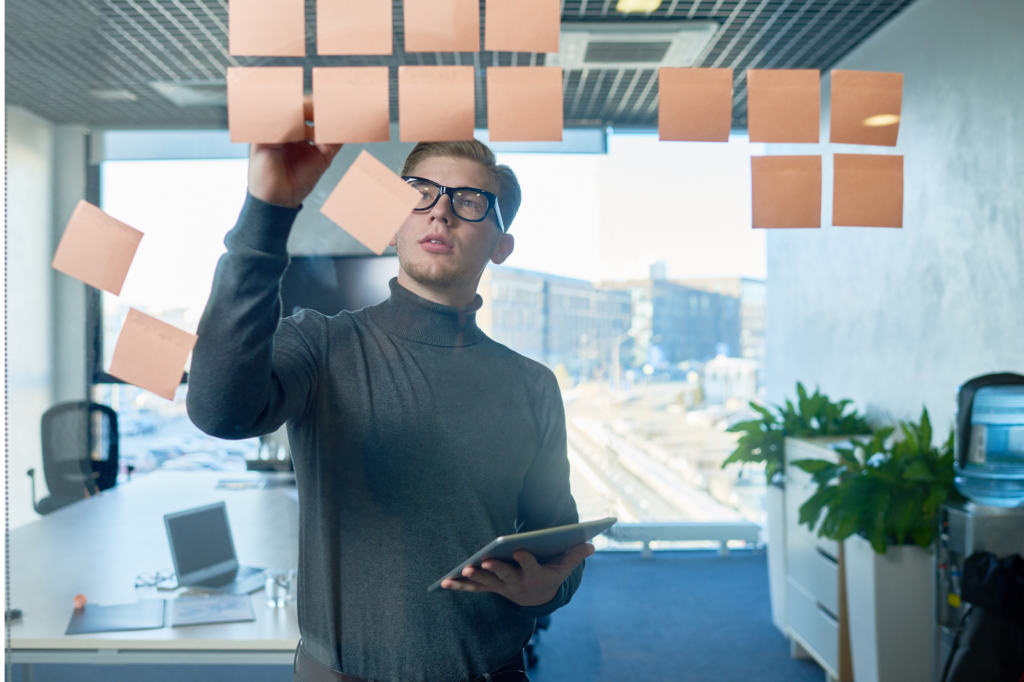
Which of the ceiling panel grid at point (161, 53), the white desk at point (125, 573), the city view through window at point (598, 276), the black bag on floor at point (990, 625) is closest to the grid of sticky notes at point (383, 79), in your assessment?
the city view through window at point (598, 276)

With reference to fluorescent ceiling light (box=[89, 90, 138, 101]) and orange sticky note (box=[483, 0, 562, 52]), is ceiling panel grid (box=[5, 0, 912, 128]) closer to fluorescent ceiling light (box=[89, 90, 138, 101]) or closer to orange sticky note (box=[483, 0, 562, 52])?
fluorescent ceiling light (box=[89, 90, 138, 101])

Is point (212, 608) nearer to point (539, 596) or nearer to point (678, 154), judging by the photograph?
point (539, 596)

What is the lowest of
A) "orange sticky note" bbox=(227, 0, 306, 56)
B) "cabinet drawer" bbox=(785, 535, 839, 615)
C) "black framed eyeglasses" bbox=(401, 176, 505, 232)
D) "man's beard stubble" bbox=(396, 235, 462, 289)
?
"cabinet drawer" bbox=(785, 535, 839, 615)

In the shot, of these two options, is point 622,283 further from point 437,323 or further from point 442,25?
point 442,25

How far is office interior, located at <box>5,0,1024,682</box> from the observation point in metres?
0.95

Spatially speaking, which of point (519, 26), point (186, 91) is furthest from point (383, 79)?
point (186, 91)

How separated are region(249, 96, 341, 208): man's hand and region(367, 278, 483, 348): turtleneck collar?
0.21 m

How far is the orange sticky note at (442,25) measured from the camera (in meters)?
0.66

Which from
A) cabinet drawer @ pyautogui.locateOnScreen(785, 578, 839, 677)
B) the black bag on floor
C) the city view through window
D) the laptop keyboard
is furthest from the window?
cabinet drawer @ pyautogui.locateOnScreen(785, 578, 839, 677)

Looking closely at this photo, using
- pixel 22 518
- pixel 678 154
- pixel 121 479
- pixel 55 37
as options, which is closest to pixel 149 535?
pixel 121 479

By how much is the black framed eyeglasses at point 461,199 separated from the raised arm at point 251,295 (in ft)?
0.31

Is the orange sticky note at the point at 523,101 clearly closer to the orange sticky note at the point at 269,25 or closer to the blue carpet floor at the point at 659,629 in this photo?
the orange sticky note at the point at 269,25

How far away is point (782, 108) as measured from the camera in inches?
26.1

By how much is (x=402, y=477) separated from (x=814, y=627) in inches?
82.1
